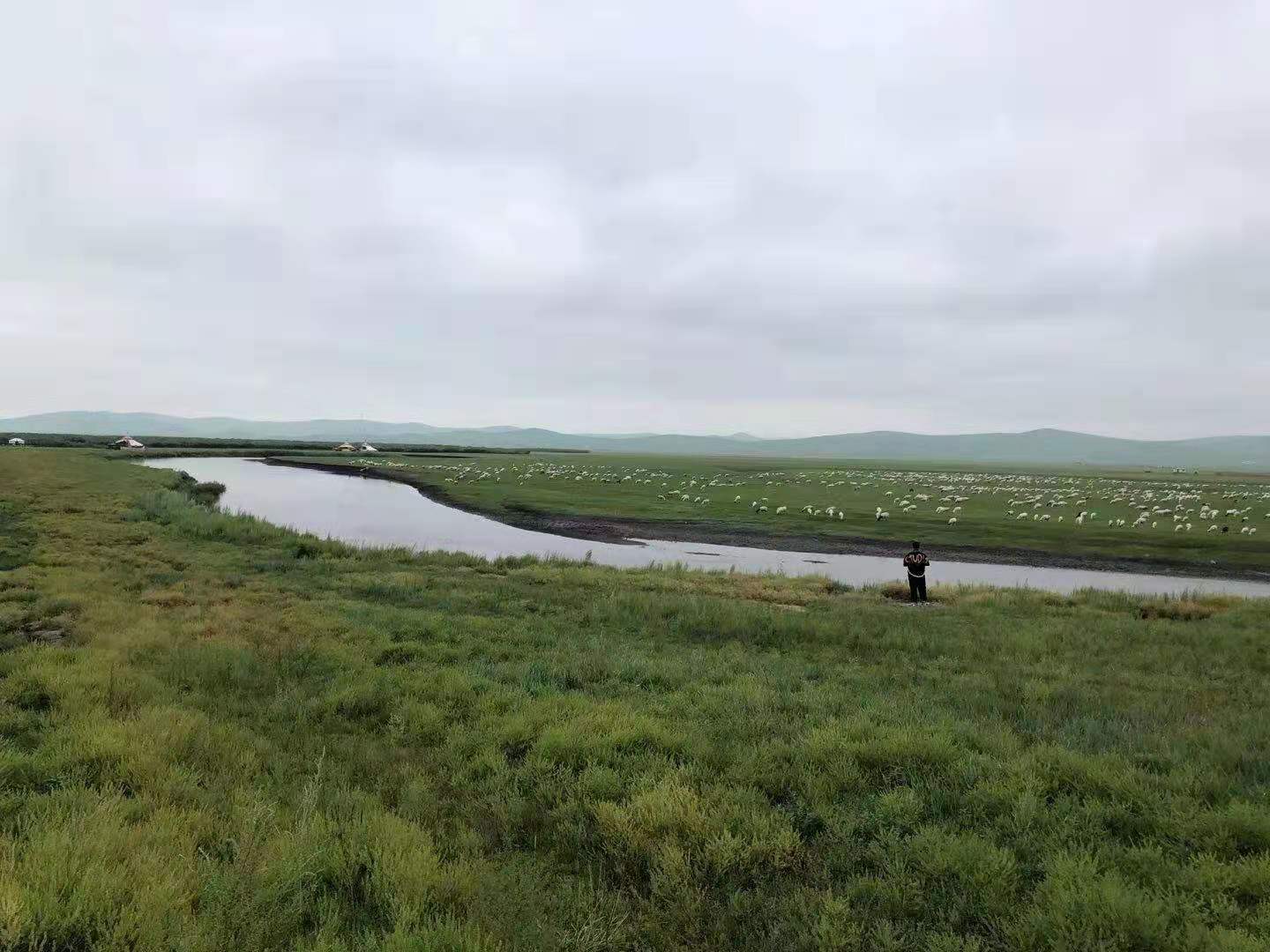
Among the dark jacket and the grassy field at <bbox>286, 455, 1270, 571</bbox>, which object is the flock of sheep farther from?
the dark jacket

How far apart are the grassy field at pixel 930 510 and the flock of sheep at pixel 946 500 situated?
0.15 meters

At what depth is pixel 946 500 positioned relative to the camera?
61.2m

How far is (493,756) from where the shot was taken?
7.28 metres

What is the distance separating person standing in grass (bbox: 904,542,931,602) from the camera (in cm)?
1973

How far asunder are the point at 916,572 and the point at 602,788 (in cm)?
1614

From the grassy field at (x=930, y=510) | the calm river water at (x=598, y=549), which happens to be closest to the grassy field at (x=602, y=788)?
the calm river water at (x=598, y=549)

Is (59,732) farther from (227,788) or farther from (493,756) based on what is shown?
(493,756)

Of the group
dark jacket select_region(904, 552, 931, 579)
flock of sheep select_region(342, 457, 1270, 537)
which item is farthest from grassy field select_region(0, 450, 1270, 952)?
flock of sheep select_region(342, 457, 1270, 537)

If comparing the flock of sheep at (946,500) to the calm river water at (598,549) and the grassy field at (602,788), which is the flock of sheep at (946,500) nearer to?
the calm river water at (598,549)

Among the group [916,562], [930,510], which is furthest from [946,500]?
[916,562]

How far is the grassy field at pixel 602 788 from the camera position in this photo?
14.7 feet

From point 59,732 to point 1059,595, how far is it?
81.1 feet

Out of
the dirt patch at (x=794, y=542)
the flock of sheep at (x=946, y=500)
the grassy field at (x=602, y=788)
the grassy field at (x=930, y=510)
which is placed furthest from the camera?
the flock of sheep at (x=946, y=500)

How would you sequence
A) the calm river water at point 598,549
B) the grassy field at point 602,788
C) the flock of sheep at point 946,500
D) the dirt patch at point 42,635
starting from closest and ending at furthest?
the grassy field at point 602,788 → the dirt patch at point 42,635 → the calm river water at point 598,549 → the flock of sheep at point 946,500
